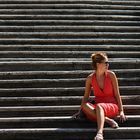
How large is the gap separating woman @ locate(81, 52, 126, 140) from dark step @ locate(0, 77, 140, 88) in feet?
2.20

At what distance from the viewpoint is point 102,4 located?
7.78 metres

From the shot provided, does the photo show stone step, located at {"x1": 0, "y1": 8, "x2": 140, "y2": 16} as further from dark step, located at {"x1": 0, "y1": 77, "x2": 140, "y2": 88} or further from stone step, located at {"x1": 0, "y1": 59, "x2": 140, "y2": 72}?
dark step, located at {"x1": 0, "y1": 77, "x2": 140, "y2": 88}

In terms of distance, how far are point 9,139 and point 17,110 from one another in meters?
0.49

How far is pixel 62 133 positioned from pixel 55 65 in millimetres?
1556

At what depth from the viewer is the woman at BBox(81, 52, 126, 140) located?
448cm

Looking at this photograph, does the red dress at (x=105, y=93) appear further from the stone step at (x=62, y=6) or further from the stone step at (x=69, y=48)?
the stone step at (x=62, y=6)

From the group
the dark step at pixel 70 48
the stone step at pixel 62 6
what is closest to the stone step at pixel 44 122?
the dark step at pixel 70 48

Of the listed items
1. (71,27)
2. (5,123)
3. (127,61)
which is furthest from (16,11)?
(5,123)

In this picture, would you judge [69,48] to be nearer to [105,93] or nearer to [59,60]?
[59,60]

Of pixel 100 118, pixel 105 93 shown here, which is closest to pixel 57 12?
pixel 105 93

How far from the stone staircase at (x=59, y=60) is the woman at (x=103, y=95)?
153 millimetres

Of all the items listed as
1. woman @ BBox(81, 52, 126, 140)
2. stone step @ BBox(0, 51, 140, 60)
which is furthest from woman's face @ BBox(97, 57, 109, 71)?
stone step @ BBox(0, 51, 140, 60)

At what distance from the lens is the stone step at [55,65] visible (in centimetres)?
583

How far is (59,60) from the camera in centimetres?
602
